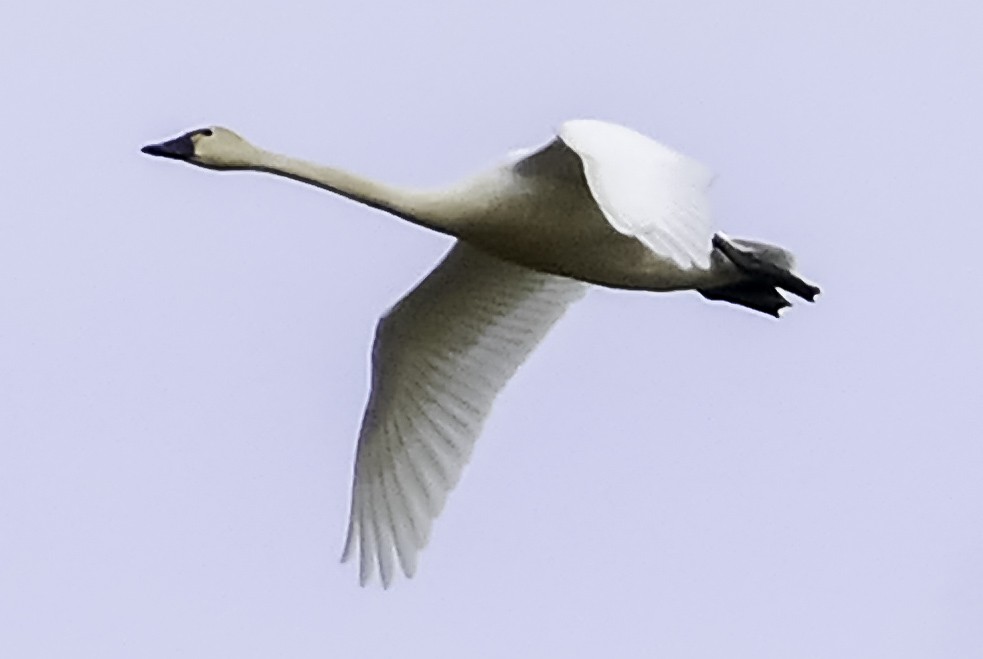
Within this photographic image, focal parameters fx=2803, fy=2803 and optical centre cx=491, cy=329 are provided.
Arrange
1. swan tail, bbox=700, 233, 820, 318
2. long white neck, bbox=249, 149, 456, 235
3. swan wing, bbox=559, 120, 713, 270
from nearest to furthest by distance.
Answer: swan wing, bbox=559, 120, 713, 270, long white neck, bbox=249, 149, 456, 235, swan tail, bbox=700, 233, 820, 318

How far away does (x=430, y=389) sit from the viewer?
41.1 ft

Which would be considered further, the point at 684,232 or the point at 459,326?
the point at 459,326

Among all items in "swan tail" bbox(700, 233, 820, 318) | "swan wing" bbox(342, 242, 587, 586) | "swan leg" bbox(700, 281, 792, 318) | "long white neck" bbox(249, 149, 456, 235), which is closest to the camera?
"long white neck" bbox(249, 149, 456, 235)

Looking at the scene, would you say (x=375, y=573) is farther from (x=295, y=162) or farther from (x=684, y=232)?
(x=684, y=232)

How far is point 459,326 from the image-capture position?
12430mm

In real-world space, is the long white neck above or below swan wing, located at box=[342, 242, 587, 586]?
above

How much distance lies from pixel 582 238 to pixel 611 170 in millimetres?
1797

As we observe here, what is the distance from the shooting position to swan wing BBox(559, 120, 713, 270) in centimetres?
854

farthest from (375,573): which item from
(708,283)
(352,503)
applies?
(708,283)

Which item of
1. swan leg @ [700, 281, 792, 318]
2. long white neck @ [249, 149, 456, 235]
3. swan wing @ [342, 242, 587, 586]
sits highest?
long white neck @ [249, 149, 456, 235]

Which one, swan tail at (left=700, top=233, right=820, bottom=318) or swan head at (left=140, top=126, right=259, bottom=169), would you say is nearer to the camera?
swan head at (left=140, top=126, right=259, bottom=169)

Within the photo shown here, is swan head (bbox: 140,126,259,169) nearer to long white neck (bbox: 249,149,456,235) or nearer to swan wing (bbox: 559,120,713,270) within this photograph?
long white neck (bbox: 249,149,456,235)

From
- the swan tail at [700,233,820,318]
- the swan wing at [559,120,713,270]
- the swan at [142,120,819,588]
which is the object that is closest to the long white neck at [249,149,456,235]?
the swan at [142,120,819,588]

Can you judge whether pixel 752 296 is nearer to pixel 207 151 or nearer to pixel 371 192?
pixel 371 192
